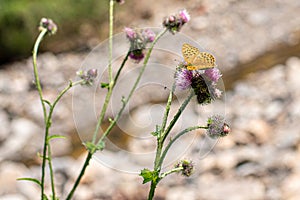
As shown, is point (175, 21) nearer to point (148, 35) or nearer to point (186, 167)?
point (148, 35)

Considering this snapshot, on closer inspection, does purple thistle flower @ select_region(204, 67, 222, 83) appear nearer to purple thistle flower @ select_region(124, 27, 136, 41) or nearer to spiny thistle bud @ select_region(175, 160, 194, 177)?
spiny thistle bud @ select_region(175, 160, 194, 177)

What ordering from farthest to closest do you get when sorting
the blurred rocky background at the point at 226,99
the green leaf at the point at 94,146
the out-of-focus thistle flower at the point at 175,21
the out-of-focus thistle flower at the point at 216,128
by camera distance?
the blurred rocky background at the point at 226,99 < the out-of-focus thistle flower at the point at 175,21 < the green leaf at the point at 94,146 < the out-of-focus thistle flower at the point at 216,128

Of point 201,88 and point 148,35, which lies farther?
point 148,35

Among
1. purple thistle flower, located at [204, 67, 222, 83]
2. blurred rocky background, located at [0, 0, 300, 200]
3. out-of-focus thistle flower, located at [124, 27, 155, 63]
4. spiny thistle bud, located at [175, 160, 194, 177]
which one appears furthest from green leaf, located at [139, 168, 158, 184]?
blurred rocky background, located at [0, 0, 300, 200]

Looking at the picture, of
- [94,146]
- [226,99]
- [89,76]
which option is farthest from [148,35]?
[226,99]

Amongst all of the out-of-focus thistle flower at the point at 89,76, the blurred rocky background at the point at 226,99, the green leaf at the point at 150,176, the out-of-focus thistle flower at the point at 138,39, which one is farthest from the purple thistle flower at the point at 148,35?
the blurred rocky background at the point at 226,99

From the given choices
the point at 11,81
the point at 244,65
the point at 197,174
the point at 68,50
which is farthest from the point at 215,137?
the point at 68,50

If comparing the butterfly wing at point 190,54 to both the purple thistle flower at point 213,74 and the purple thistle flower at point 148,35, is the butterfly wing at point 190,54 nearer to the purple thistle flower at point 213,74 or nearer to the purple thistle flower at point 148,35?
the purple thistle flower at point 213,74
